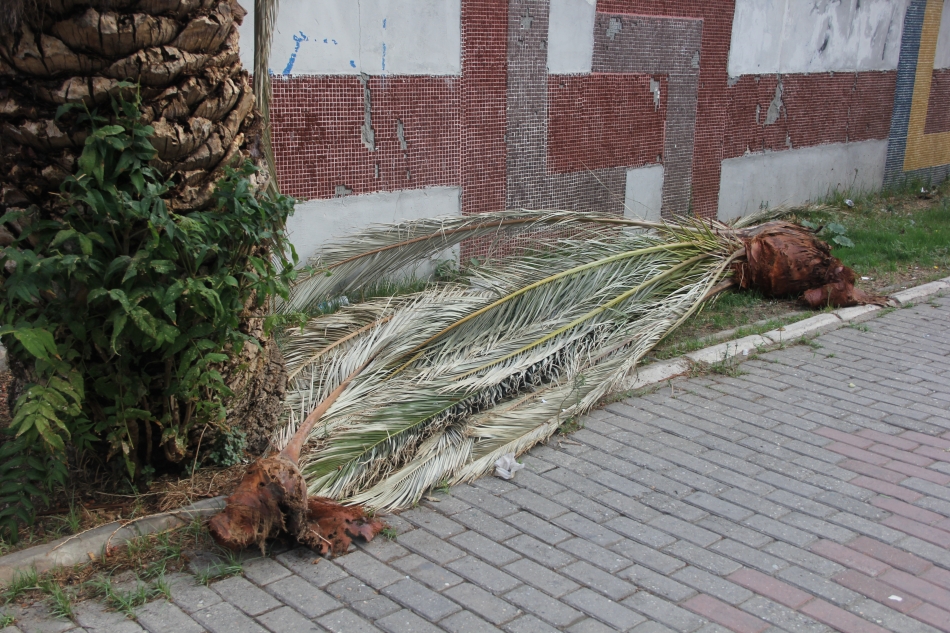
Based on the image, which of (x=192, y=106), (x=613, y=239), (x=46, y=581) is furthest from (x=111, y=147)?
(x=613, y=239)

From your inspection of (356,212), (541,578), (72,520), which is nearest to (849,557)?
(541,578)

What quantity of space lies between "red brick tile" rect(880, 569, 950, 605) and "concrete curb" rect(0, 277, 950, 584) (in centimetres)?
215

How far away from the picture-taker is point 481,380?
4.78 meters

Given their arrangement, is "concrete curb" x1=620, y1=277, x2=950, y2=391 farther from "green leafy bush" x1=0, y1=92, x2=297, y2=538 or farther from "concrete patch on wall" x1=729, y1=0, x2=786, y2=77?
"concrete patch on wall" x1=729, y1=0, x2=786, y2=77

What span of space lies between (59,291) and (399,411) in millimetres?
1756

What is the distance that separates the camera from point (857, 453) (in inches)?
183

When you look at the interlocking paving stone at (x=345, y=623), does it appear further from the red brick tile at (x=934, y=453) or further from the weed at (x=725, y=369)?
the weed at (x=725, y=369)

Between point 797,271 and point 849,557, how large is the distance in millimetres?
3801

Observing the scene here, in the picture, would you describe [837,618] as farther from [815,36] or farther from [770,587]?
[815,36]

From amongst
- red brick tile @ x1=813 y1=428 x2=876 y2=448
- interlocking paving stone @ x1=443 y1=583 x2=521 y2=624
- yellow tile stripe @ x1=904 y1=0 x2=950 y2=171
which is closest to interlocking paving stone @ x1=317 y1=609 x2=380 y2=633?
interlocking paving stone @ x1=443 y1=583 x2=521 y2=624

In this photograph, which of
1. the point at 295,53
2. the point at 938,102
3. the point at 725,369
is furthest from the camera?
the point at 938,102

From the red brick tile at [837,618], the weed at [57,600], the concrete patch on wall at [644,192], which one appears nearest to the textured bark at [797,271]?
the concrete patch on wall at [644,192]

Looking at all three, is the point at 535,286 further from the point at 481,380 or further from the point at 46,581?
the point at 46,581

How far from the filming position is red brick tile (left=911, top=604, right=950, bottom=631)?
3.20m
